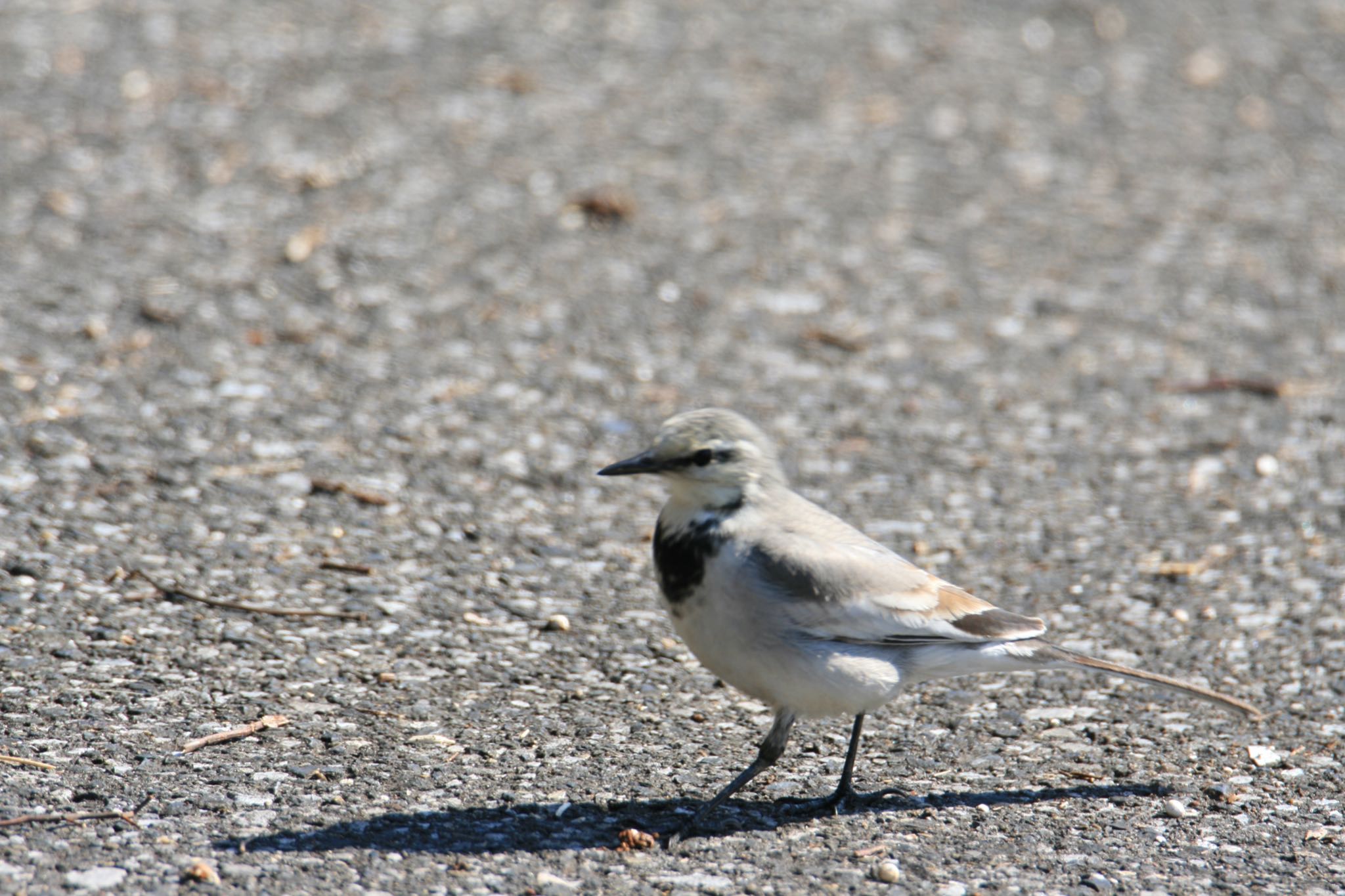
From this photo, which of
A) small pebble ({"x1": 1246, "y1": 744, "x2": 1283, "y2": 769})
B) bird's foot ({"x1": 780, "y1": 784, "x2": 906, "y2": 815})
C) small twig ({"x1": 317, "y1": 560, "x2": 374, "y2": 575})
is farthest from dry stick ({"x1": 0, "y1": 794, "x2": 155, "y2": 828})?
small pebble ({"x1": 1246, "y1": 744, "x2": 1283, "y2": 769})

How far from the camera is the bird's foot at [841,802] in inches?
159

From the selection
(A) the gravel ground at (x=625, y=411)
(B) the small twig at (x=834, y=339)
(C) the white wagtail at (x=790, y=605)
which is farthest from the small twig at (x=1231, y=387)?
(C) the white wagtail at (x=790, y=605)

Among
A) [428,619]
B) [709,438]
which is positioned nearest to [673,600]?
[709,438]

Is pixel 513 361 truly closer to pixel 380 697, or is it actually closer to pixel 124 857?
pixel 380 697

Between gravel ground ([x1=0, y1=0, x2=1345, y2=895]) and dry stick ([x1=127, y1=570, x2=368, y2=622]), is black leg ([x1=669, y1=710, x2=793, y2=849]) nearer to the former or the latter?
gravel ground ([x1=0, y1=0, x2=1345, y2=895])

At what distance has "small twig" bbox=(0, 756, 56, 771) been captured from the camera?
12.5 feet

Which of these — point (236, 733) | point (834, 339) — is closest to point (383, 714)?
point (236, 733)

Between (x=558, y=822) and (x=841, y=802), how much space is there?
2.65 ft

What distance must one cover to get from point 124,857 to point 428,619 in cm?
164

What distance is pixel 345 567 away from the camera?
5207 mm

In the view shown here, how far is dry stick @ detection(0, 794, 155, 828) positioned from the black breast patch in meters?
1.50

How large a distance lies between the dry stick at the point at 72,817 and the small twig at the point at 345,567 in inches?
63.4

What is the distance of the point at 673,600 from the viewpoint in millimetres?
4031

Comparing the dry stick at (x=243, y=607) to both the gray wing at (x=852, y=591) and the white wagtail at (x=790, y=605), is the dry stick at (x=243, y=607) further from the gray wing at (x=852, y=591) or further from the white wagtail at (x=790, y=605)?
the gray wing at (x=852, y=591)
